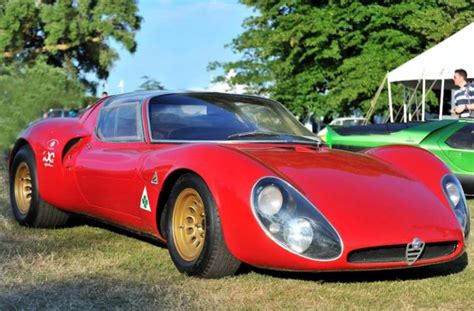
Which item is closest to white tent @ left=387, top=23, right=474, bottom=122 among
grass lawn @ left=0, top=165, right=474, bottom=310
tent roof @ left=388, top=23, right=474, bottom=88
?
tent roof @ left=388, top=23, right=474, bottom=88

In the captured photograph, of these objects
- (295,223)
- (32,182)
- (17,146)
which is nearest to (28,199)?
(32,182)

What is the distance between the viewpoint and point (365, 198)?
358cm

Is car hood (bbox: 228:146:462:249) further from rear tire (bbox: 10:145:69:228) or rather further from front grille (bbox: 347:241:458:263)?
rear tire (bbox: 10:145:69:228)

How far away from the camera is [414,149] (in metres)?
4.57

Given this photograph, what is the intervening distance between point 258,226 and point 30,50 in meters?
35.1

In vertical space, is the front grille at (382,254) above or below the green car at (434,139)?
below

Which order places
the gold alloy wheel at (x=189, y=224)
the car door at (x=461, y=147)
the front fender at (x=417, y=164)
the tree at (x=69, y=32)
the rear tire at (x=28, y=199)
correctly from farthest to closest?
the tree at (x=69, y=32) < the car door at (x=461, y=147) < the rear tire at (x=28, y=199) < the front fender at (x=417, y=164) < the gold alloy wheel at (x=189, y=224)

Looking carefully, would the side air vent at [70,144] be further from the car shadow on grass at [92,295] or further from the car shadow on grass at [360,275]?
the car shadow on grass at [360,275]

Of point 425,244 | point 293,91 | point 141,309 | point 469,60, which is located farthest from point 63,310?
point 293,91

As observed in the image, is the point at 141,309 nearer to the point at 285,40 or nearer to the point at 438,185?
the point at 438,185

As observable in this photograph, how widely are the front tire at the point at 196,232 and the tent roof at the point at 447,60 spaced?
413 inches

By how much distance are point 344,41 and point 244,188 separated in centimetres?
1755

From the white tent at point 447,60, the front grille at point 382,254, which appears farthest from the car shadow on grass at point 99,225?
the white tent at point 447,60

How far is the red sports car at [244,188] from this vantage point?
339cm
